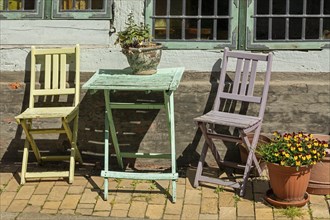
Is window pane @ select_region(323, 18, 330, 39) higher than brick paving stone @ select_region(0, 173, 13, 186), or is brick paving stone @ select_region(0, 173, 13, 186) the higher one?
window pane @ select_region(323, 18, 330, 39)

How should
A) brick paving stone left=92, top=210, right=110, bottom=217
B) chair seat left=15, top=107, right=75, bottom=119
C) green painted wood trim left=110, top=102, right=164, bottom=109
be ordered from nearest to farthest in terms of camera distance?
brick paving stone left=92, top=210, right=110, bottom=217 → chair seat left=15, top=107, right=75, bottom=119 → green painted wood trim left=110, top=102, right=164, bottom=109

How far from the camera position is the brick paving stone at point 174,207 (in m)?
5.69

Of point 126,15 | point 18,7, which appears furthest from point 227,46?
point 18,7

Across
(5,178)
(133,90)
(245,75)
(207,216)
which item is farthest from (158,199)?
(5,178)

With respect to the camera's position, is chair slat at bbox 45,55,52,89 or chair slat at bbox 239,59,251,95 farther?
chair slat at bbox 45,55,52,89

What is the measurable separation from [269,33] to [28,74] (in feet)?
8.30

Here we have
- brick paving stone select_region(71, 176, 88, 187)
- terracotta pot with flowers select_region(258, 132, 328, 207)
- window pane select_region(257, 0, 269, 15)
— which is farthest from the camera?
window pane select_region(257, 0, 269, 15)

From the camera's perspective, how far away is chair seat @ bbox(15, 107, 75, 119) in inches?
241

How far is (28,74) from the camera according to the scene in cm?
677

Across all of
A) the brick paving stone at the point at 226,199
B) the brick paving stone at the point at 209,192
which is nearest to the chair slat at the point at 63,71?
the brick paving stone at the point at 209,192

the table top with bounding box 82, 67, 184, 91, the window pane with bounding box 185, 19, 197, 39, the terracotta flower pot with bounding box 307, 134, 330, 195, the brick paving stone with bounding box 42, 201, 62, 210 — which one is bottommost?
the brick paving stone with bounding box 42, 201, 62, 210

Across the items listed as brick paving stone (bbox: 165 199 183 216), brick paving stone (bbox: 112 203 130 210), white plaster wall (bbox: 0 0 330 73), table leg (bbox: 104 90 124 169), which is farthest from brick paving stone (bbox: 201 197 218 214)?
white plaster wall (bbox: 0 0 330 73)

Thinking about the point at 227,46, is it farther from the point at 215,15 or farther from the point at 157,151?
the point at 157,151

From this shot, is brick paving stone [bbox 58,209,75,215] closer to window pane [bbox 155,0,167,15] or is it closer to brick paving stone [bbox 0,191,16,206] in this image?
brick paving stone [bbox 0,191,16,206]
